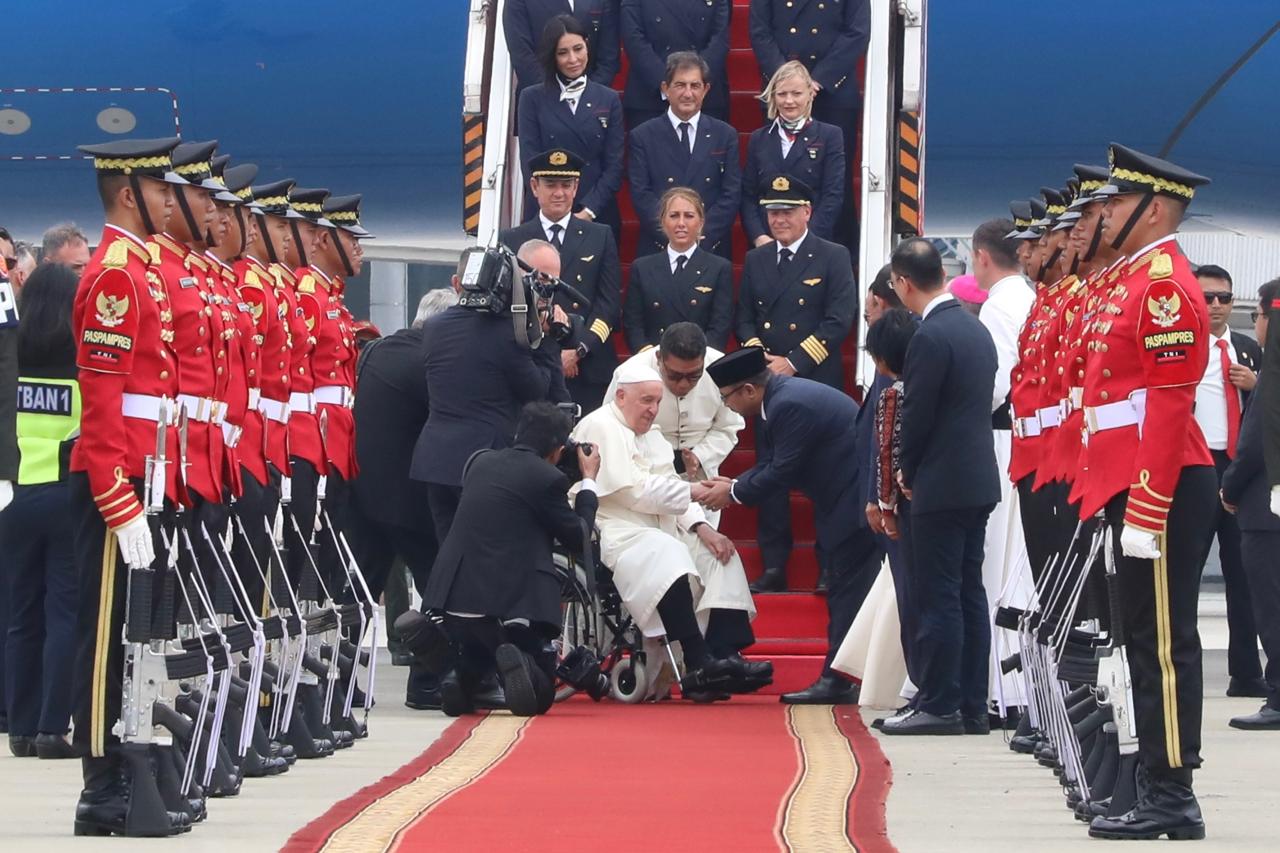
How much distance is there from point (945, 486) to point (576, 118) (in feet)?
11.5

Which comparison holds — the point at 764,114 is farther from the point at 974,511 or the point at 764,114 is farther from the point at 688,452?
the point at 974,511

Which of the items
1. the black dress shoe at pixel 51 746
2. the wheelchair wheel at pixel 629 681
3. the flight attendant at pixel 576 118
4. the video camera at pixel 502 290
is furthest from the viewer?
the flight attendant at pixel 576 118

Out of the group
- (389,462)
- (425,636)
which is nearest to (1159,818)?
(425,636)

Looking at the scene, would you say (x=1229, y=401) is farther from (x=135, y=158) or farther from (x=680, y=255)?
(x=135, y=158)

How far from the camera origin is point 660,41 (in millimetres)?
11172

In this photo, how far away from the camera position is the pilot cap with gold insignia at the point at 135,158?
217 inches

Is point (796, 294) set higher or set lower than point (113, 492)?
higher

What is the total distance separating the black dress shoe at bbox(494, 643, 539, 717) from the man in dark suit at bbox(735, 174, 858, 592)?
6.74 ft

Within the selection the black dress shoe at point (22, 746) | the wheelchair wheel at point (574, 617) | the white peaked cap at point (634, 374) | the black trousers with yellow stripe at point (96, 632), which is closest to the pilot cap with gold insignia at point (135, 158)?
Answer: the black trousers with yellow stripe at point (96, 632)

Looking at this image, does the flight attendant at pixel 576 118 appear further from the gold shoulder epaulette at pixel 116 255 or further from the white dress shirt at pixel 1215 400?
the gold shoulder epaulette at pixel 116 255

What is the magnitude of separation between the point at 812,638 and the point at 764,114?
120 inches

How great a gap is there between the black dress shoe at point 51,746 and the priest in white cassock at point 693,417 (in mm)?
2851

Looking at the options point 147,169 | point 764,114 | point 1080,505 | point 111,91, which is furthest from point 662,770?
point 111,91

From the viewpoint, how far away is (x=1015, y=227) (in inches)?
332
